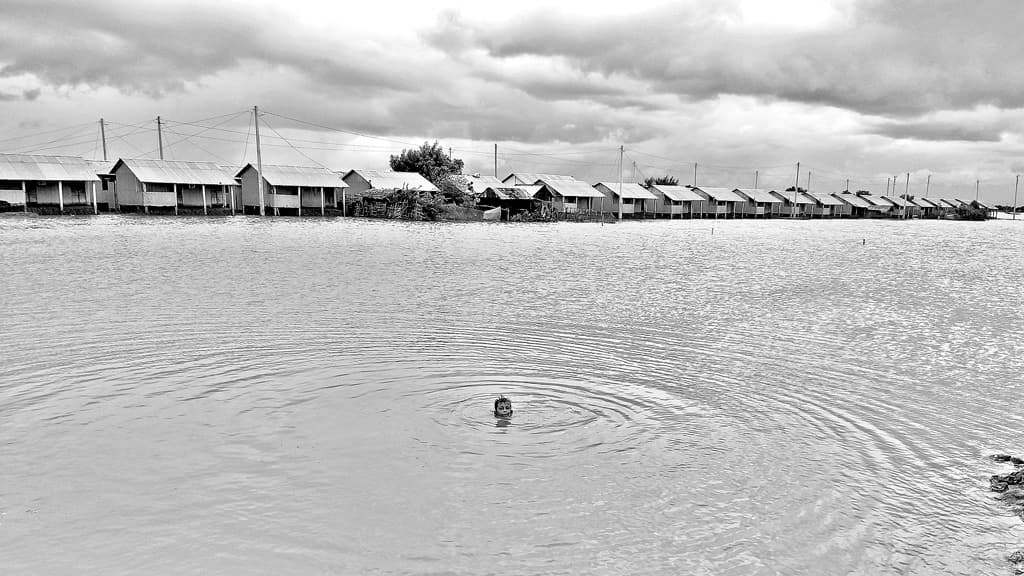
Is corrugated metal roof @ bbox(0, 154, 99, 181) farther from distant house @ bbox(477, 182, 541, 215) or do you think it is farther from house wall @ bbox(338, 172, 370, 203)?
distant house @ bbox(477, 182, 541, 215)

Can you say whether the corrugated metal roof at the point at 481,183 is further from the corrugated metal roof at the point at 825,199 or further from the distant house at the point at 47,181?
the corrugated metal roof at the point at 825,199

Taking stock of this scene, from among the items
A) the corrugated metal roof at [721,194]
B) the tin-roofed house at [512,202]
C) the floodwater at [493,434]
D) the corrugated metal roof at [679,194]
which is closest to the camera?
the floodwater at [493,434]

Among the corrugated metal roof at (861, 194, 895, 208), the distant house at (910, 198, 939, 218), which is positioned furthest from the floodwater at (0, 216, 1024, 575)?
the distant house at (910, 198, 939, 218)

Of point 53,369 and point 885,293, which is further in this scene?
point 885,293

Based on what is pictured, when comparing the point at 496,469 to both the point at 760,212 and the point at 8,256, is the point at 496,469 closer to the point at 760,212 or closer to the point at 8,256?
the point at 8,256

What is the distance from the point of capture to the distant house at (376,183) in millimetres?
62781

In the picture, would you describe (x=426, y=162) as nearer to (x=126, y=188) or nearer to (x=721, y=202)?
(x=126, y=188)

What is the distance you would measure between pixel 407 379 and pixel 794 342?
22.1 feet

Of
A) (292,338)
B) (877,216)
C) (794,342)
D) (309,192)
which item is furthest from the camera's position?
(877,216)

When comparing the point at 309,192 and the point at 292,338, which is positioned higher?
the point at 309,192

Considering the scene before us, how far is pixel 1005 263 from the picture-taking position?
29875 mm

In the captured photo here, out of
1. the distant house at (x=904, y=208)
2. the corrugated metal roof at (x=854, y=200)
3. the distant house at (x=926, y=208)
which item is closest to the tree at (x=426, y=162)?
the corrugated metal roof at (x=854, y=200)

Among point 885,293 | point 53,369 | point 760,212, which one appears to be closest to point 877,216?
point 760,212

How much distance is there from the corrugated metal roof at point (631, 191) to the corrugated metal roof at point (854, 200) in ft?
172
